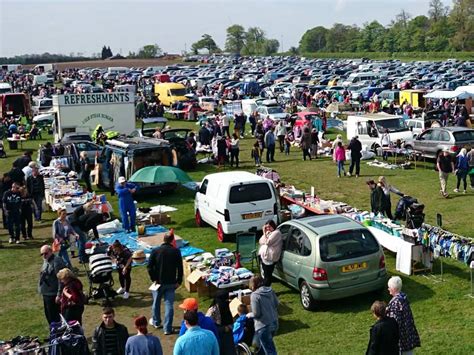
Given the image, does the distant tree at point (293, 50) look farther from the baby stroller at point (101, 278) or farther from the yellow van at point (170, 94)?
the baby stroller at point (101, 278)

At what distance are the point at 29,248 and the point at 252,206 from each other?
591cm

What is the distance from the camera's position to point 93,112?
29.7m

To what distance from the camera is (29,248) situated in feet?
53.6

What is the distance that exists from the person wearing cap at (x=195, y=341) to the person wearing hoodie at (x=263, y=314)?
5.60 feet

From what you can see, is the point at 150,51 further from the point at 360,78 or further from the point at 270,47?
the point at 360,78

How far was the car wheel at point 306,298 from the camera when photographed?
11.0 m

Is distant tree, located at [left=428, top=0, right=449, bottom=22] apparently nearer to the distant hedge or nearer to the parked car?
the distant hedge

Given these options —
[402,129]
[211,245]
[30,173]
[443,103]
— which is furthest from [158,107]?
[211,245]

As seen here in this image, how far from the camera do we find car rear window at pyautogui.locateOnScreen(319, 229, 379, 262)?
35.6 ft

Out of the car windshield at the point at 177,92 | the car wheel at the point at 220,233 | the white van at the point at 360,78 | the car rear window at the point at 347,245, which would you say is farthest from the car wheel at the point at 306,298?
the white van at the point at 360,78

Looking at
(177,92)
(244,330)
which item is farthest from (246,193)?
(177,92)

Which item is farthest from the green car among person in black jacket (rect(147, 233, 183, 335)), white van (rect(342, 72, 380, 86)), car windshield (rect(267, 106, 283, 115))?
white van (rect(342, 72, 380, 86))

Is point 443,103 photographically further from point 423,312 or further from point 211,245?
point 423,312

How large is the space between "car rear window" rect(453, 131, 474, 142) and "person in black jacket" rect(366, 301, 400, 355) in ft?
55.3
